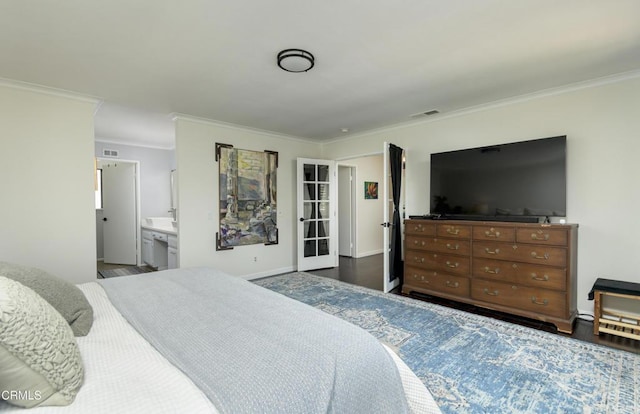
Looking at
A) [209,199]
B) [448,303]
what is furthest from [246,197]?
[448,303]

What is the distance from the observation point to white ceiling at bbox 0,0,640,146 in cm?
194

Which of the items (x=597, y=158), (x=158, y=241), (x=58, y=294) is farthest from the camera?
(x=158, y=241)

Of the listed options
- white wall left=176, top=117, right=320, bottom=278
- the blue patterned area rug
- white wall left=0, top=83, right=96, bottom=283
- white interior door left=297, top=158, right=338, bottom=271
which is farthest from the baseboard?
white wall left=0, top=83, right=96, bottom=283

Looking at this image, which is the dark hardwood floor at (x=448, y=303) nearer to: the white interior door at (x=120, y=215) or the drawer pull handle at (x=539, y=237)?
the drawer pull handle at (x=539, y=237)

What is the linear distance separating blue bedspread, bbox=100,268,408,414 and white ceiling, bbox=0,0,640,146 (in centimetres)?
185

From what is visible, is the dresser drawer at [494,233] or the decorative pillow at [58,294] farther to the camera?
the dresser drawer at [494,233]

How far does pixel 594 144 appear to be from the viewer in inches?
124

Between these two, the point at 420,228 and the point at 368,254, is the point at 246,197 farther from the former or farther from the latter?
the point at 368,254

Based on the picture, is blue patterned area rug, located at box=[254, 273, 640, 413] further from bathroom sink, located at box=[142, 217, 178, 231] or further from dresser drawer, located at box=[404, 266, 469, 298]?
bathroom sink, located at box=[142, 217, 178, 231]

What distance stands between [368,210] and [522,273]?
425 centimetres

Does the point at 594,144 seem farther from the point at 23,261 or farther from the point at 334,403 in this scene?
the point at 23,261

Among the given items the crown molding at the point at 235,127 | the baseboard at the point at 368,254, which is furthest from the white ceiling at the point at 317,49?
the baseboard at the point at 368,254

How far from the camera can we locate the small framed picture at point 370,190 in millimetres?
7211
